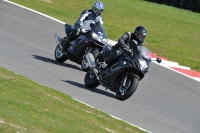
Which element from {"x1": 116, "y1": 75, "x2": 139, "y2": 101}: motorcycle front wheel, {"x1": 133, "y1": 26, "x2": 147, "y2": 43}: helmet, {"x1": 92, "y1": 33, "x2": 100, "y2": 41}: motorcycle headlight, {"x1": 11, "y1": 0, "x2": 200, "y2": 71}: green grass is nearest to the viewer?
{"x1": 116, "y1": 75, "x2": 139, "y2": 101}: motorcycle front wheel

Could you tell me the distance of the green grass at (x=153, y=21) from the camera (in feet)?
62.5

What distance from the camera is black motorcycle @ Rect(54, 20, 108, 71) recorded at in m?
12.6

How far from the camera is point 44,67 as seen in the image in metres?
12.7

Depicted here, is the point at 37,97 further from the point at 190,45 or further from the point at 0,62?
the point at 190,45

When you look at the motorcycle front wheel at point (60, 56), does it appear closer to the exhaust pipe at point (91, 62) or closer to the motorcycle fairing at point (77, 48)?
the motorcycle fairing at point (77, 48)

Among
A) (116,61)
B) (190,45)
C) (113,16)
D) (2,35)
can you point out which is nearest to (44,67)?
(116,61)

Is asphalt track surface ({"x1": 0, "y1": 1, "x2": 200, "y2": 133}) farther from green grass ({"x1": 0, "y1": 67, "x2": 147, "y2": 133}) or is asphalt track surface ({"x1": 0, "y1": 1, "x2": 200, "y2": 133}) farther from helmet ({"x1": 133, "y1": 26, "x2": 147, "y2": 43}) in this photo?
helmet ({"x1": 133, "y1": 26, "x2": 147, "y2": 43})

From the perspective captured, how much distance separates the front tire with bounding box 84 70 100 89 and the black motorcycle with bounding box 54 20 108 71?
2.97 feet

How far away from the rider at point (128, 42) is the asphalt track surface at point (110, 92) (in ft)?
2.62

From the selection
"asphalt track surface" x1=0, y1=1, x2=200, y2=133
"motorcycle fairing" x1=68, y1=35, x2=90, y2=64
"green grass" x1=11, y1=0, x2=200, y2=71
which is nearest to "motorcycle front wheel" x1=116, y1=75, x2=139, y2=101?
"asphalt track surface" x1=0, y1=1, x2=200, y2=133

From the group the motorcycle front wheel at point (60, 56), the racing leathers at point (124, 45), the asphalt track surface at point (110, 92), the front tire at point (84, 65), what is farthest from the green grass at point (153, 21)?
the racing leathers at point (124, 45)

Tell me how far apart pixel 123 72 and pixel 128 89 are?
0.41 m

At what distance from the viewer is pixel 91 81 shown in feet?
38.1

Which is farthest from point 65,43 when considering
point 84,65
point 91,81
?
point 91,81
